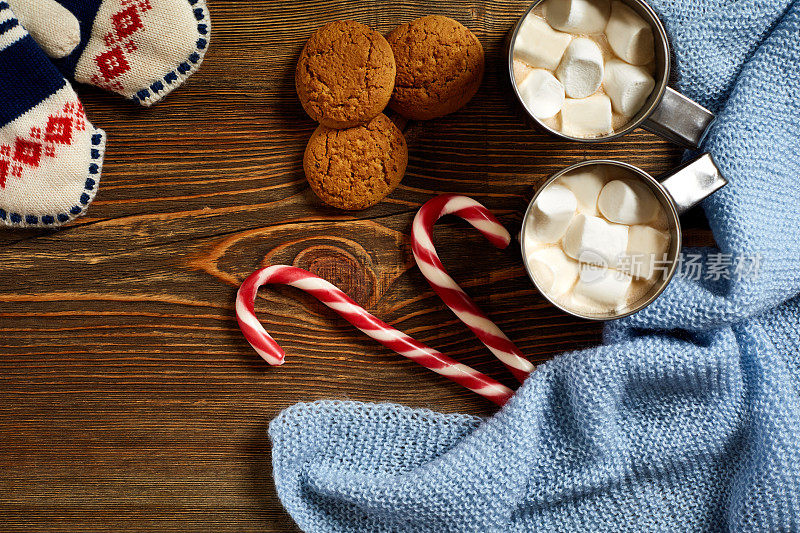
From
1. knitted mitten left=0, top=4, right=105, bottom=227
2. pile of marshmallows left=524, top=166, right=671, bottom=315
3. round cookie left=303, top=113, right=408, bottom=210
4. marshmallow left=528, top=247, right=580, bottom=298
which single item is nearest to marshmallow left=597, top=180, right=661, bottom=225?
pile of marshmallows left=524, top=166, right=671, bottom=315

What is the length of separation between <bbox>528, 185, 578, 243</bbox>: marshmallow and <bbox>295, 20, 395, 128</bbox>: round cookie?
325 millimetres

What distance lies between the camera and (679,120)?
902 millimetres

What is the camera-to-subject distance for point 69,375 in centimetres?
108

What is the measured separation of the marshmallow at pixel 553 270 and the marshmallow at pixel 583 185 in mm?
85

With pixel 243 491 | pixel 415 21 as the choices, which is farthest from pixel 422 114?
pixel 243 491

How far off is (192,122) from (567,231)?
72cm

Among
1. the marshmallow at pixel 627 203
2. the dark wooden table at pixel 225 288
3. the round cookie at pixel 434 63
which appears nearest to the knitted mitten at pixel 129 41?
the dark wooden table at pixel 225 288

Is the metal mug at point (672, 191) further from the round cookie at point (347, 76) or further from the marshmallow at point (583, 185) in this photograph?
the round cookie at point (347, 76)

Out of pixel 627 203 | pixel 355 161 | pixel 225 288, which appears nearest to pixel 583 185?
pixel 627 203

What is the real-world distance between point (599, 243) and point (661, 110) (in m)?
0.23

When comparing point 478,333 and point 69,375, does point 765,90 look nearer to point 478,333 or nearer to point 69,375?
point 478,333

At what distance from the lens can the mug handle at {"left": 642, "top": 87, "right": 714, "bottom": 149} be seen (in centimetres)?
89

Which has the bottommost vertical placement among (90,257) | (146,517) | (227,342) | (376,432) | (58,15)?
(146,517)

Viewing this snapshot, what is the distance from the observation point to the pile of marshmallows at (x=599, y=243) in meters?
0.89
